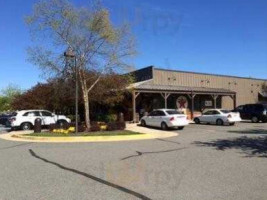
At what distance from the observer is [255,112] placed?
112 feet

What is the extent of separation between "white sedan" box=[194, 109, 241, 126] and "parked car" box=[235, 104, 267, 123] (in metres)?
3.97

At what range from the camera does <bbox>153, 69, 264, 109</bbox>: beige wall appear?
3997 centimetres

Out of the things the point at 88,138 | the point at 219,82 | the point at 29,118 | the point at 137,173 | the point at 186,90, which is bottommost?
the point at 137,173

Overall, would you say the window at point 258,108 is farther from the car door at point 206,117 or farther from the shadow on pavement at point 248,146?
the shadow on pavement at point 248,146

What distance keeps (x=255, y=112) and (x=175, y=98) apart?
28.2ft

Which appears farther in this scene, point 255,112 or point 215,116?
point 255,112

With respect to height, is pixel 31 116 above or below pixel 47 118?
above

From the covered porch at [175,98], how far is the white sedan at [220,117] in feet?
14.4

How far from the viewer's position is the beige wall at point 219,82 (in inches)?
1574

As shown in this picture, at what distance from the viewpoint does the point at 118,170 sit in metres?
10.5

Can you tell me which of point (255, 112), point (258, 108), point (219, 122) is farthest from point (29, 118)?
point (258, 108)

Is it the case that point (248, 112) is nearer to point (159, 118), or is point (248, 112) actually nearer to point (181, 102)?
point (181, 102)

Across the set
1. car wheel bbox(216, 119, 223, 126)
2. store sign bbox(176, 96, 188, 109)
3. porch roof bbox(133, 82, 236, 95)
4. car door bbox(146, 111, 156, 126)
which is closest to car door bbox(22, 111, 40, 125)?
car door bbox(146, 111, 156, 126)

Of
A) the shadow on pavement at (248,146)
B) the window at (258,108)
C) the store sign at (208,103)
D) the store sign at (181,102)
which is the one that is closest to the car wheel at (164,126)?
the shadow on pavement at (248,146)
